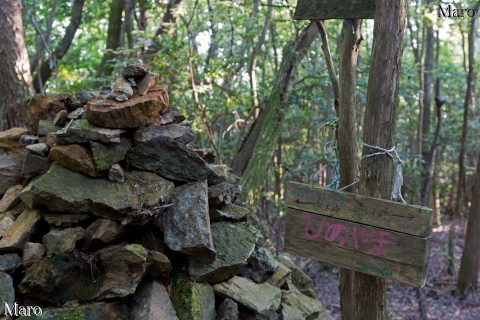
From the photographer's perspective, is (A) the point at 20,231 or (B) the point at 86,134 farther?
(B) the point at 86,134

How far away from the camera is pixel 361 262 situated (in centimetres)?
256

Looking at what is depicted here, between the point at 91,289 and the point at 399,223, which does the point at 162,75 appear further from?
the point at 399,223

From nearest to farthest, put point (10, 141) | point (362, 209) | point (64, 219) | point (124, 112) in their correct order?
point (362, 209) < point (64, 219) < point (124, 112) < point (10, 141)

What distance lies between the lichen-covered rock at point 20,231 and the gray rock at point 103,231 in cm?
41

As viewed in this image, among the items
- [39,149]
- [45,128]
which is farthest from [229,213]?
[45,128]

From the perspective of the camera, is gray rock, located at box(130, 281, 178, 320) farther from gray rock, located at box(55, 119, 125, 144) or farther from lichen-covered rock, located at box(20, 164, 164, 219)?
gray rock, located at box(55, 119, 125, 144)

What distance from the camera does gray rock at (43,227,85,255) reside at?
3.22 metres

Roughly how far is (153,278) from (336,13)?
2.16 metres

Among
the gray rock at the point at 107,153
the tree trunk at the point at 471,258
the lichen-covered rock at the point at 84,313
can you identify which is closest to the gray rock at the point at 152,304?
the lichen-covered rock at the point at 84,313

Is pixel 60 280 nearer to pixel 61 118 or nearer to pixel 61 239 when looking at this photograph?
pixel 61 239

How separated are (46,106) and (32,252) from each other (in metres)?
1.54

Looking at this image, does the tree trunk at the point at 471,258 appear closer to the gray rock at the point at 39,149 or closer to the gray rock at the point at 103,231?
the gray rock at the point at 103,231

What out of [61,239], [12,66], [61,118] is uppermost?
[12,66]

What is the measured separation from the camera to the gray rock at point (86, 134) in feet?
11.5
